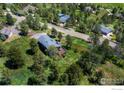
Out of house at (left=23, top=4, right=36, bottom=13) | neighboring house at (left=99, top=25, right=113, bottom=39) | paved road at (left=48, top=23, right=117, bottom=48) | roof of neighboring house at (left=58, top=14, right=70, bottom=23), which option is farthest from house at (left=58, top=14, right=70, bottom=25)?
neighboring house at (left=99, top=25, right=113, bottom=39)

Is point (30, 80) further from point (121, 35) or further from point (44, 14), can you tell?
point (121, 35)

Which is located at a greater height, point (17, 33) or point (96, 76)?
point (17, 33)

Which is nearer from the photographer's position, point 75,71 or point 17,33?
point 75,71

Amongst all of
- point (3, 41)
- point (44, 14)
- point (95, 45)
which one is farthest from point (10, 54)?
point (95, 45)

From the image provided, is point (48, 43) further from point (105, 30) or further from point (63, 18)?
point (105, 30)

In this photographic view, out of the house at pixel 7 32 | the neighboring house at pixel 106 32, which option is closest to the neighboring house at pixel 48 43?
the house at pixel 7 32

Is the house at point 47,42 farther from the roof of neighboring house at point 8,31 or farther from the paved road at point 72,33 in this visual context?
the roof of neighboring house at point 8,31
